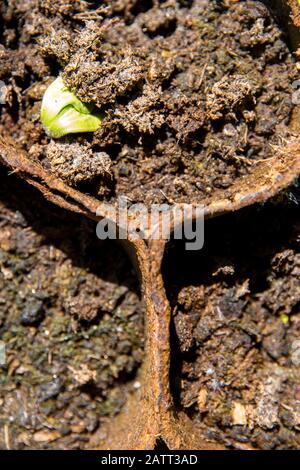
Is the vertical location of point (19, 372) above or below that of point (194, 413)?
above

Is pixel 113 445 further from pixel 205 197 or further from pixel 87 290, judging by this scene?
pixel 205 197

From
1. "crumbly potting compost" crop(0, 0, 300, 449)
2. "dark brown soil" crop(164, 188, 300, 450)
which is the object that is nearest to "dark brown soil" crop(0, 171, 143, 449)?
"crumbly potting compost" crop(0, 0, 300, 449)

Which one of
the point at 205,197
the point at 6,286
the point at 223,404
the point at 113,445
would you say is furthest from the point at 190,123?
the point at 113,445

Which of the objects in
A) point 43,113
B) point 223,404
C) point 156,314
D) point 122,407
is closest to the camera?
point 156,314

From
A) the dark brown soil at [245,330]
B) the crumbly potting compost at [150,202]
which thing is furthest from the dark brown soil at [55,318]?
the dark brown soil at [245,330]

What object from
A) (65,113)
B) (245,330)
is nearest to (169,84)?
(65,113)

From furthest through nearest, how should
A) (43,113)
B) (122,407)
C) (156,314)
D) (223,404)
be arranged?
(122,407), (223,404), (43,113), (156,314)

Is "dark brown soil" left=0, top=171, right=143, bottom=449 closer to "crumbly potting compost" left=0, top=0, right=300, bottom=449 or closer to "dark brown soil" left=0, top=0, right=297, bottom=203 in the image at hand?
"crumbly potting compost" left=0, top=0, right=300, bottom=449

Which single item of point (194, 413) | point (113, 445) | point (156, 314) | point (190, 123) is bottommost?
point (113, 445)
